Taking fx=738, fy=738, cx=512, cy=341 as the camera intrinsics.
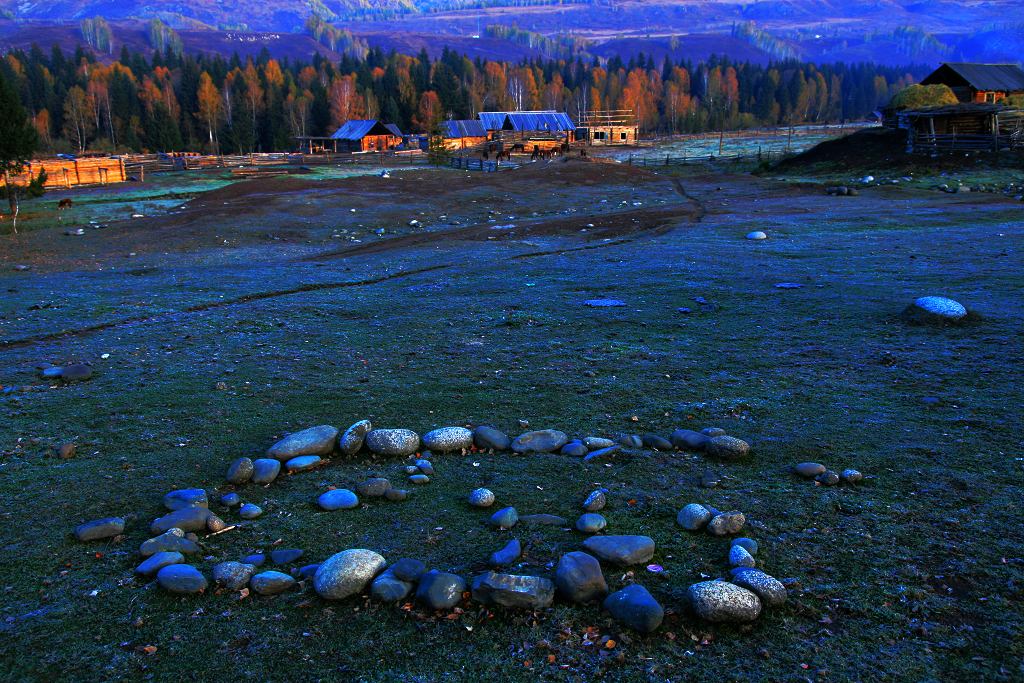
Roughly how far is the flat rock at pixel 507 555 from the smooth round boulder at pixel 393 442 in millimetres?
2033

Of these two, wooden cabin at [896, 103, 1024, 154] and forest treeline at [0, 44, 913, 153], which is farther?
forest treeline at [0, 44, 913, 153]

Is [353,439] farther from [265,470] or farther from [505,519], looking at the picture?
[505,519]

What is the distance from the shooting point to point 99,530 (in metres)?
5.49

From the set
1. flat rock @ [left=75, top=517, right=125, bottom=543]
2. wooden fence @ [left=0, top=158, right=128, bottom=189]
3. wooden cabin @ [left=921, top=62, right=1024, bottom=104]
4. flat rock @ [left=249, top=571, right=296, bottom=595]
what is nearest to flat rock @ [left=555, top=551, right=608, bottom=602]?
flat rock @ [left=249, top=571, right=296, bottom=595]

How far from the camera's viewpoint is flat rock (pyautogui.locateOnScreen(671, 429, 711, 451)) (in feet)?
23.0

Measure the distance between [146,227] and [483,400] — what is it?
2553 centimetres

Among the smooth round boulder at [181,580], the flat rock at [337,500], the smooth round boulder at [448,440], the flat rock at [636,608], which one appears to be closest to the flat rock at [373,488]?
the flat rock at [337,500]

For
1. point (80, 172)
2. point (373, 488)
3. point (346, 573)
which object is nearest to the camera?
point (346, 573)

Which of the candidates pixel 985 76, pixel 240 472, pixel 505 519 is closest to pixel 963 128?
pixel 985 76

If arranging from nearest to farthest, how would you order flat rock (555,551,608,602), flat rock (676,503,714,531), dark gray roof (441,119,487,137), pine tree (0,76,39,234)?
flat rock (555,551,608,602) → flat rock (676,503,714,531) → pine tree (0,76,39,234) → dark gray roof (441,119,487,137)

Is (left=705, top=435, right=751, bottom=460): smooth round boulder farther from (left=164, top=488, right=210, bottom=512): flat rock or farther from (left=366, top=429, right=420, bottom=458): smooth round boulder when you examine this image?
(left=164, top=488, right=210, bottom=512): flat rock

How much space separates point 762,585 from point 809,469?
2.08 metres

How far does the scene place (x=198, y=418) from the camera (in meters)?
8.09

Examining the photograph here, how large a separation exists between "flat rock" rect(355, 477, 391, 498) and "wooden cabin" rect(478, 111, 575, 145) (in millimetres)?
85204
